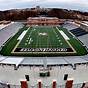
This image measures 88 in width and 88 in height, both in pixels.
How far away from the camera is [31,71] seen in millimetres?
27312

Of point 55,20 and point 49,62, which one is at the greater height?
point 49,62

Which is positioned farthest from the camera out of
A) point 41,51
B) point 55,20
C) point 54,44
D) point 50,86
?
point 55,20

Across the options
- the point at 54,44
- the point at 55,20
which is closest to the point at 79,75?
the point at 54,44

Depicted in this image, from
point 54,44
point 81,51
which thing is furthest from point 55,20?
point 81,51

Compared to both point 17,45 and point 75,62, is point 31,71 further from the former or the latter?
point 17,45

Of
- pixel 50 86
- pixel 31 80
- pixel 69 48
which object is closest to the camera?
pixel 50 86

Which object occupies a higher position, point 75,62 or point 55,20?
point 75,62

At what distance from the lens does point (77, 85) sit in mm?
26406

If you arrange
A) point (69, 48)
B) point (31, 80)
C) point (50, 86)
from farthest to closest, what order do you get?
1. point (69, 48)
2. point (31, 80)
3. point (50, 86)

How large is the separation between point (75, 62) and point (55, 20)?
175 ft

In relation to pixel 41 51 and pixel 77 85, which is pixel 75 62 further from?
pixel 41 51

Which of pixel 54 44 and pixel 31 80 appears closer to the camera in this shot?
pixel 31 80

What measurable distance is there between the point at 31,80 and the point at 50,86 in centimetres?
253

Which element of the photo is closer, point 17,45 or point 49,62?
point 49,62
